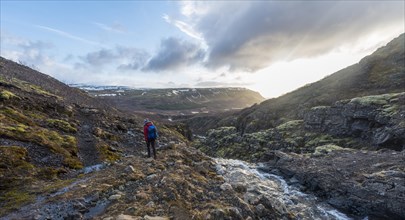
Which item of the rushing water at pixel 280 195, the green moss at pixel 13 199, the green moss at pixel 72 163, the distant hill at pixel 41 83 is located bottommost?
the rushing water at pixel 280 195

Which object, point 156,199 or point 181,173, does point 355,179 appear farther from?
point 156,199

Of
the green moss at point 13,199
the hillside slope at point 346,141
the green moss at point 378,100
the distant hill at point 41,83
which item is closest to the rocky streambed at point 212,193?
the hillside slope at point 346,141

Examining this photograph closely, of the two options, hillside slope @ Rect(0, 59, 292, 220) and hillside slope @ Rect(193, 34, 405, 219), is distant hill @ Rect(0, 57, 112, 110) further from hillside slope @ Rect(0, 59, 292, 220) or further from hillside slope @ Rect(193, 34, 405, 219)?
hillside slope @ Rect(0, 59, 292, 220)

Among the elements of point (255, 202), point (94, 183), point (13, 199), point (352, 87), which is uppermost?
point (352, 87)

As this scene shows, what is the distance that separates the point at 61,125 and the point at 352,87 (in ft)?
248

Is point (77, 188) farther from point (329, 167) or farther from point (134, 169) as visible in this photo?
point (329, 167)

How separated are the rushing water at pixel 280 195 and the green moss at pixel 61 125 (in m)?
19.0

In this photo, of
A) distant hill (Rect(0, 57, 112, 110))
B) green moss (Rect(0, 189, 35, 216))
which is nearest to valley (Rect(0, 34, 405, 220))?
green moss (Rect(0, 189, 35, 216))

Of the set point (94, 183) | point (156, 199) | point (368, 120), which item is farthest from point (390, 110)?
point (94, 183)

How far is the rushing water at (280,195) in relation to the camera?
23.1 meters

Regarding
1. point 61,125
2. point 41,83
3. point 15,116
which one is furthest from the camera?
point 41,83

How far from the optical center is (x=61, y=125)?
128ft

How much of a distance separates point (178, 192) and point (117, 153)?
17.6 metres

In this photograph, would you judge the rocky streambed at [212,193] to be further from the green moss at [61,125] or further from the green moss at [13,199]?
the green moss at [61,125]
